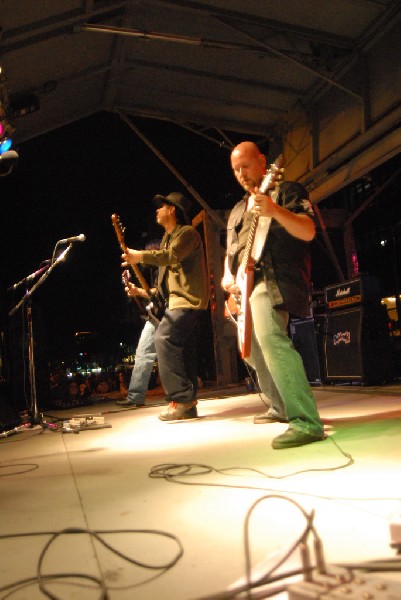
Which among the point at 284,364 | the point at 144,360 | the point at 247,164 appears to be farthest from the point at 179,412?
the point at 247,164

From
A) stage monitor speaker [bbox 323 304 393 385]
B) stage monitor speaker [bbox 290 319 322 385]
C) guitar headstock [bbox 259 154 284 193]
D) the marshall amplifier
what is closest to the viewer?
guitar headstock [bbox 259 154 284 193]

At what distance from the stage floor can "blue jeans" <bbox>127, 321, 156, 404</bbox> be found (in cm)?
218

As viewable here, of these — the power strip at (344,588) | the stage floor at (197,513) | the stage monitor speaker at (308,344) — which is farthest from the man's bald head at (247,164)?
the stage monitor speaker at (308,344)

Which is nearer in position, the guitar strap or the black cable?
the black cable

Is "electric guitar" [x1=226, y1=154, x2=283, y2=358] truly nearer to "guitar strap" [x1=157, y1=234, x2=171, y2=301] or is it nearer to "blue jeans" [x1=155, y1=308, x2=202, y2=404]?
"blue jeans" [x1=155, y1=308, x2=202, y2=404]

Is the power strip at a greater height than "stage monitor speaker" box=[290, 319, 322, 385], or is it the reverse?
"stage monitor speaker" box=[290, 319, 322, 385]

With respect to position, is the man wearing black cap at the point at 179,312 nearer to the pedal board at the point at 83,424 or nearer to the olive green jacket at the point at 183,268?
the olive green jacket at the point at 183,268

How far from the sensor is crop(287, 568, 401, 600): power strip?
85 cm

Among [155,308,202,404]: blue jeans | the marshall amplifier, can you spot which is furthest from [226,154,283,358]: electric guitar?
the marshall amplifier

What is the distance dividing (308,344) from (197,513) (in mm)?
5988

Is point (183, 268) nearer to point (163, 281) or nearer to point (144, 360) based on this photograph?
point (163, 281)

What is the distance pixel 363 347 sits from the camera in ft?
20.4

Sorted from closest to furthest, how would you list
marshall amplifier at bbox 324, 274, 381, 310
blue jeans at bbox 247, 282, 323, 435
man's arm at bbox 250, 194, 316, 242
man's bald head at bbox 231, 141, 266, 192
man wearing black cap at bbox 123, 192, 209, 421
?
man's arm at bbox 250, 194, 316, 242 → blue jeans at bbox 247, 282, 323, 435 → man's bald head at bbox 231, 141, 266, 192 → man wearing black cap at bbox 123, 192, 209, 421 → marshall amplifier at bbox 324, 274, 381, 310

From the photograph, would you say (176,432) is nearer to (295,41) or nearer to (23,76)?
(23,76)
